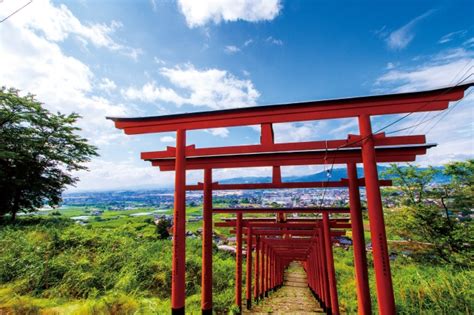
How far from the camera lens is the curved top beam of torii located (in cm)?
377

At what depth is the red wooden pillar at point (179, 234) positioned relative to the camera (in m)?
4.59

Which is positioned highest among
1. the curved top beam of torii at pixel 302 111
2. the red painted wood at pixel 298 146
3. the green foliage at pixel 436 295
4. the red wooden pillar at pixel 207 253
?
the curved top beam of torii at pixel 302 111

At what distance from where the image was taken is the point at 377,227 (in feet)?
12.5

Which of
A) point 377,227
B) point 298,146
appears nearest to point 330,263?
point 377,227

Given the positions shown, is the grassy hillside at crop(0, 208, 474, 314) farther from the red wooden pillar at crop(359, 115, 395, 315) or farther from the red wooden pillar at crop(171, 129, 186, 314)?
the red wooden pillar at crop(359, 115, 395, 315)

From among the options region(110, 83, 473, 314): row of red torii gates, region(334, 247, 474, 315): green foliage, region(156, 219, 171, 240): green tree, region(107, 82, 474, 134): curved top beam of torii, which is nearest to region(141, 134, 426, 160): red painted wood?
region(110, 83, 473, 314): row of red torii gates

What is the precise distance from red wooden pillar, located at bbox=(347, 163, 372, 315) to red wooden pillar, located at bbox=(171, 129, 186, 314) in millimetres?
4549

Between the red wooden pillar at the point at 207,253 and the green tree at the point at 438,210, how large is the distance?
13.5 metres

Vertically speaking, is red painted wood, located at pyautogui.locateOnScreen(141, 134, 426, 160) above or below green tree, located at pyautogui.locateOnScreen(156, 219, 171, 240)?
above

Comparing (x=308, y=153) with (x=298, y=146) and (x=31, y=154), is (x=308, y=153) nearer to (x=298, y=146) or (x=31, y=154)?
(x=298, y=146)

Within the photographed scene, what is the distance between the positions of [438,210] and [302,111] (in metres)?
14.4

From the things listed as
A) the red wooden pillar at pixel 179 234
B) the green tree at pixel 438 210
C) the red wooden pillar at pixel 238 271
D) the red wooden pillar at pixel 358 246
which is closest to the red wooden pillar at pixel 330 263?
the red wooden pillar at pixel 358 246

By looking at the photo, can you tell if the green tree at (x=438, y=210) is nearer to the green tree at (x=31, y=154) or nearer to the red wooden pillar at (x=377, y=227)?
the red wooden pillar at (x=377, y=227)

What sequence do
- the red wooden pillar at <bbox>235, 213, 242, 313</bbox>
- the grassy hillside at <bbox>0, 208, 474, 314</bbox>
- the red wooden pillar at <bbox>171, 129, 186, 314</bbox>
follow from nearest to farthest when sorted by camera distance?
the red wooden pillar at <bbox>171, 129, 186, 314</bbox> < the grassy hillside at <bbox>0, 208, 474, 314</bbox> < the red wooden pillar at <bbox>235, 213, 242, 313</bbox>
